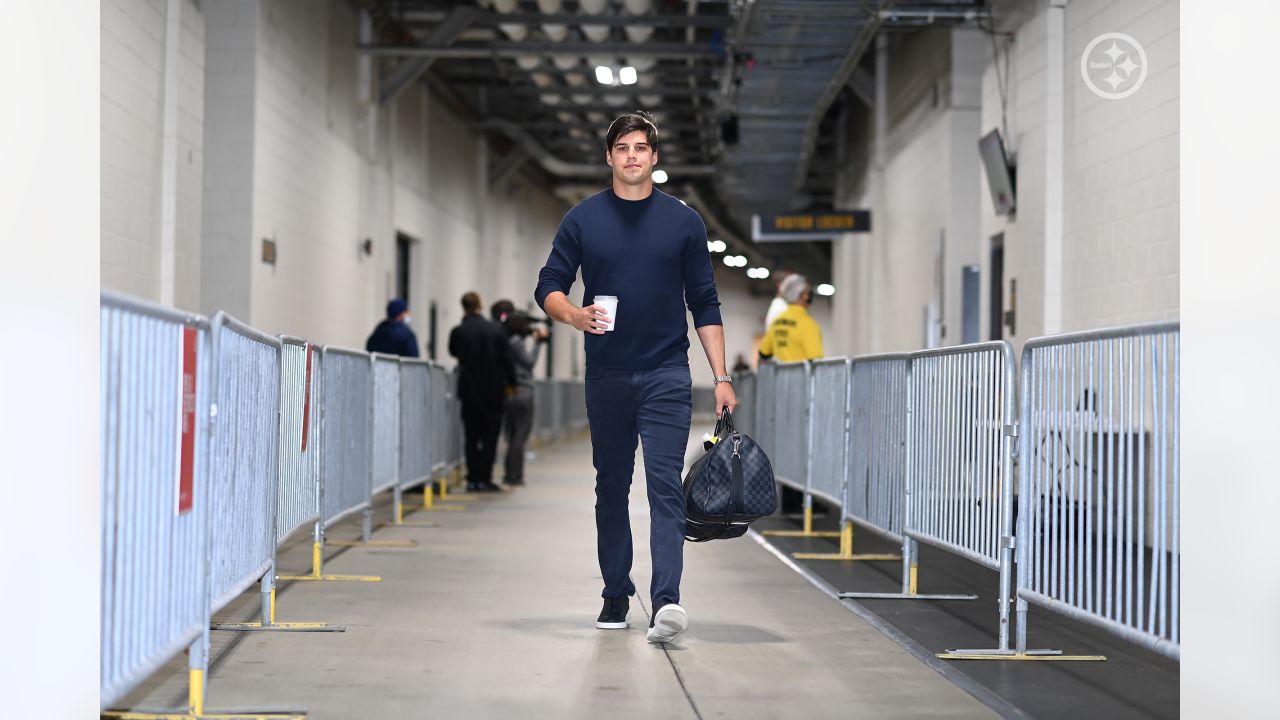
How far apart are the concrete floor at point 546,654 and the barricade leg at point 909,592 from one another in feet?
0.68

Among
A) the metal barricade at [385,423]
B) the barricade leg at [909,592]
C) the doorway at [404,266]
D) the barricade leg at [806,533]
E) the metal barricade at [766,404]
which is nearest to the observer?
the barricade leg at [909,592]

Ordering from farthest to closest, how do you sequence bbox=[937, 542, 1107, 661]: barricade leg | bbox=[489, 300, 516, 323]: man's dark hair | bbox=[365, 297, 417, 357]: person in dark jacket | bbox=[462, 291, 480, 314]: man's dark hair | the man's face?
bbox=[489, 300, 516, 323]: man's dark hair, bbox=[462, 291, 480, 314]: man's dark hair, bbox=[365, 297, 417, 357]: person in dark jacket, the man's face, bbox=[937, 542, 1107, 661]: barricade leg

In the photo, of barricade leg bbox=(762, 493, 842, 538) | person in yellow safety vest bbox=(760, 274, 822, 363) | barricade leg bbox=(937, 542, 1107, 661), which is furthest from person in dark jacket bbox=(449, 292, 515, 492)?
barricade leg bbox=(937, 542, 1107, 661)

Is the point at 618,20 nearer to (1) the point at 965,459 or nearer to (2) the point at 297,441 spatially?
(2) the point at 297,441

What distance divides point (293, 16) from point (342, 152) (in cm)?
260

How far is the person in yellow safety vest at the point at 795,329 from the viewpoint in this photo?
1074cm

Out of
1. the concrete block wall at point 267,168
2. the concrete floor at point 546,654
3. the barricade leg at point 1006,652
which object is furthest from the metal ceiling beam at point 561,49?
the barricade leg at point 1006,652

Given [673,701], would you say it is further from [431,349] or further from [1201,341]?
[431,349]

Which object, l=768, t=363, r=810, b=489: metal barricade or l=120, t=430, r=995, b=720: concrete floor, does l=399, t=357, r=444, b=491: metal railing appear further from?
l=768, t=363, r=810, b=489: metal barricade

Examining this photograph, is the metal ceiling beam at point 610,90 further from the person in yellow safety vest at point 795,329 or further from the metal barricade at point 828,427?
the metal barricade at point 828,427

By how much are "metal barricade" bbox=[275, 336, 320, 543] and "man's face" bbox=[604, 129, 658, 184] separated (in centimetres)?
165

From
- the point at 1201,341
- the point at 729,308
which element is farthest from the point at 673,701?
the point at 729,308

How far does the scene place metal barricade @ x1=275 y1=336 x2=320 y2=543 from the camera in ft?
19.9

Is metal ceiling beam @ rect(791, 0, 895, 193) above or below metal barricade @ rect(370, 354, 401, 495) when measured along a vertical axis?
above
